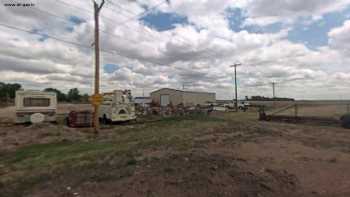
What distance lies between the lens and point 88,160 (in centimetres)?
626

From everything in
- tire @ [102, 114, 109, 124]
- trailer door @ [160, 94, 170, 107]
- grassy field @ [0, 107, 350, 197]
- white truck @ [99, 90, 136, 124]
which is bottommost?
grassy field @ [0, 107, 350, 197]

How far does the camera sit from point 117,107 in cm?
1756

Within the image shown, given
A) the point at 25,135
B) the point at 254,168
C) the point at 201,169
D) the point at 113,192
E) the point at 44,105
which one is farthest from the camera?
the point at 44,105

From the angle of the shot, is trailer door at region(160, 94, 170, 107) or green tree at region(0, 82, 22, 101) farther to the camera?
green tree at region(0, 82, 22, 101)

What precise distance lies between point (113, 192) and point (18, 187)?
6.64ft

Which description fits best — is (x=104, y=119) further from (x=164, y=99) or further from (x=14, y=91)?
(x=14, y=91)

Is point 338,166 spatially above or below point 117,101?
below

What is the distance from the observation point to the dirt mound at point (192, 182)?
13.6ft

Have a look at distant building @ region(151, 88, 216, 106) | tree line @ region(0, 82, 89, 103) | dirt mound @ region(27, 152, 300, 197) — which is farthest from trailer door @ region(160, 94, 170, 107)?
dirt mound @ region(27, 152, 300, 197)

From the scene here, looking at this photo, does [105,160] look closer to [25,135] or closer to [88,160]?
[88,160]

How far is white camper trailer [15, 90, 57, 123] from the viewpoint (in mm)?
14773

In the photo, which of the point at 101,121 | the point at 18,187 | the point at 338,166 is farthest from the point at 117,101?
the point at 338,166

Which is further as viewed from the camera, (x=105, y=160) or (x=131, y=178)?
(x=105, y=160)

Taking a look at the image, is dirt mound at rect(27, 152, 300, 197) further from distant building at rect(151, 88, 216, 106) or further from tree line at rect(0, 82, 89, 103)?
tree line at rect(0, 82, 89, 103)
